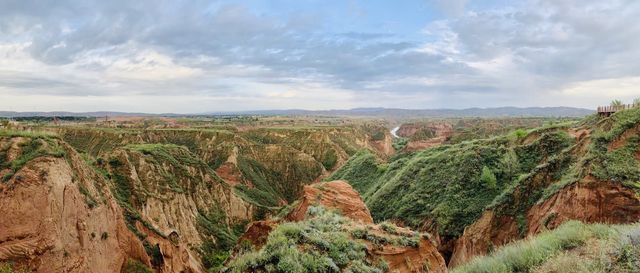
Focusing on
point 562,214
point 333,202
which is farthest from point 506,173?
point 333,202

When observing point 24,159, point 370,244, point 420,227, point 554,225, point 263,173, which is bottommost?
point 263,173

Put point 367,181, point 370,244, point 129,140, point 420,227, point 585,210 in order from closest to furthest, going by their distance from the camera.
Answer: point 370,244
point 585,210
point 420,227
point 367,181
point 129,140

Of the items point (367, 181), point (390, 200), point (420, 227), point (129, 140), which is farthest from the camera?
point (129, 140)

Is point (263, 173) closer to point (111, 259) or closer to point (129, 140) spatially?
point (129, 140)

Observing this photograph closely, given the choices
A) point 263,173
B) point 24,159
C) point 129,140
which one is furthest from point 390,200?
point 129,140

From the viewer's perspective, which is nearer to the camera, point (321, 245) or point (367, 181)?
point (321, 245)

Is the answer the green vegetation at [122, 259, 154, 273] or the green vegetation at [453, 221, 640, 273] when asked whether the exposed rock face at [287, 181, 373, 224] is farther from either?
the green vegetation at [453, 221, 640, 273]

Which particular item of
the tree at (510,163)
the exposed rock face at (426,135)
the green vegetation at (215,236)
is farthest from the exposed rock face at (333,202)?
the exposed rock face at (426,135)
